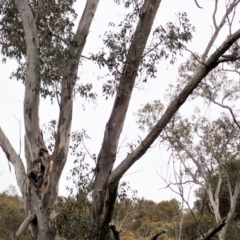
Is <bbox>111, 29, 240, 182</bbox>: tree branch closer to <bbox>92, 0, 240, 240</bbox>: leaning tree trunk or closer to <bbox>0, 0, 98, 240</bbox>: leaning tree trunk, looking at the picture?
<bbox>92, 0, 240, 240</bbox>: leaning tree trunk

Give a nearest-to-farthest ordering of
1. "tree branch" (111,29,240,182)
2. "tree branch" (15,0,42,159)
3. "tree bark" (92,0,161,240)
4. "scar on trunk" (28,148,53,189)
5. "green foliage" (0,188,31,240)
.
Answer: "tree branch" (111,29,240,182)
"tree bark" (92,0,161,240)
"scar on trunk" (28,148,53,189)
"tree branch" (15,0,42,159)
"green foliage" (0,188,31,240)

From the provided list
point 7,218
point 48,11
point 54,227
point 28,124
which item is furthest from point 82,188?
point 7,218

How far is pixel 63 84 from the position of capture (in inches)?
196

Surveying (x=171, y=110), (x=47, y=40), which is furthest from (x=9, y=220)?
(x=171, y=110)

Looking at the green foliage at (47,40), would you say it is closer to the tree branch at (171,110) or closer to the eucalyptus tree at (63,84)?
the eucalyptus tree at (63,84)

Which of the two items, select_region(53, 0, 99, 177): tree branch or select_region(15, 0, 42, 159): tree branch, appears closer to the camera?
select_region(15, 0, 42, 159): tree branch

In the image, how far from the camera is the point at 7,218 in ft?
52.9

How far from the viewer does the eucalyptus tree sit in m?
4.15

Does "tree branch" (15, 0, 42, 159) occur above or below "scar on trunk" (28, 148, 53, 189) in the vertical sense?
above

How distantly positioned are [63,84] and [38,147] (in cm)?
97

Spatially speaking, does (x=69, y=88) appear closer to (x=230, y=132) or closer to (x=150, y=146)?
(x=150, y=146)

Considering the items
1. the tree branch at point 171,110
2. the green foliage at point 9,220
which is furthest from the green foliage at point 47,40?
the green foliage at point 9,220

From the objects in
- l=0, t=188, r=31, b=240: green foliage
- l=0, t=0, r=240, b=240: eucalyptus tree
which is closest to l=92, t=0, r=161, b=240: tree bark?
l=0, t=0, r=240, b=240: eucalyptus tree

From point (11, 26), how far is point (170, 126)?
6.43m
